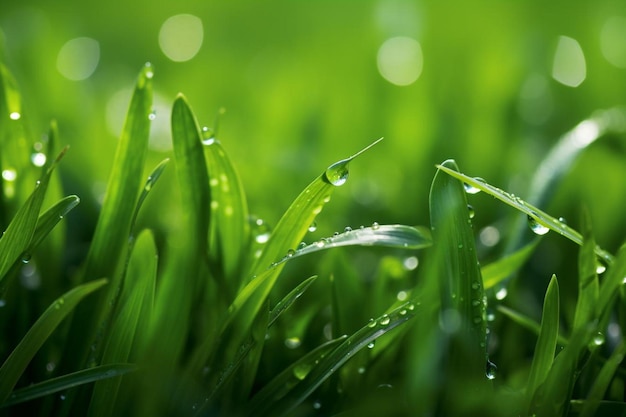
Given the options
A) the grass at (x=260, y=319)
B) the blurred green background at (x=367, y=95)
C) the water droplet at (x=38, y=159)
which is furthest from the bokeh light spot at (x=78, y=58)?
the grass at (x=260, y=319)

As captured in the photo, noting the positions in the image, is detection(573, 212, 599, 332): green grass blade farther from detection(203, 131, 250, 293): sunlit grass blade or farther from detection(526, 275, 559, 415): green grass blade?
detection(203, 131, 250, 293): sunlit grass blade

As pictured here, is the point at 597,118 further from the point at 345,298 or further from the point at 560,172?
the point at 345,298

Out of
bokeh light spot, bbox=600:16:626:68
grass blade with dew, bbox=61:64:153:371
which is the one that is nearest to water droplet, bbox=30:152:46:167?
grass blade with dew, bbox=61:64:153:371

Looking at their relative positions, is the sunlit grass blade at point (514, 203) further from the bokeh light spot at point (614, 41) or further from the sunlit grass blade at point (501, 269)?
the bokeh light spot at point (614, 41)

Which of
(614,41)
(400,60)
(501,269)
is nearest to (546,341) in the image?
(501,269)

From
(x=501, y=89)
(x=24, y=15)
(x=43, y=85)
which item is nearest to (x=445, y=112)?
(x=501, y=89)

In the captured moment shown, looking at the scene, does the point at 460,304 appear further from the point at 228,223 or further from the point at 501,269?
the point at 228,223
